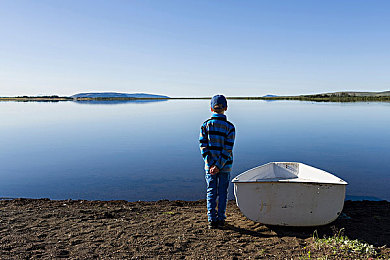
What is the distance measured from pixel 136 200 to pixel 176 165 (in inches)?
135

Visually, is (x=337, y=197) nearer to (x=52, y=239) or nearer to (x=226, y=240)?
(x=226, y=240)

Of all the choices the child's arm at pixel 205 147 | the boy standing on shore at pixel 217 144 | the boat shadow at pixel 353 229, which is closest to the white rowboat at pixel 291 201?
the boat shadow at pixel 353 229

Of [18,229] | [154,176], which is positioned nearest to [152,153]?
[154,176]

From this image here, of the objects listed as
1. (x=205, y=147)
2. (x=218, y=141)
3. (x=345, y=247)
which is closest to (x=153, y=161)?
(x=205, y=147)

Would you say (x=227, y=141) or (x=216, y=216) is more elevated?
(x=227, y=141)

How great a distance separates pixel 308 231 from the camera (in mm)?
4816

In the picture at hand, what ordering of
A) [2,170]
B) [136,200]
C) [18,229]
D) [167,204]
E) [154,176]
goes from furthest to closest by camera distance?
[2,170], [154,176], [136,200], [167,204], [18,229]

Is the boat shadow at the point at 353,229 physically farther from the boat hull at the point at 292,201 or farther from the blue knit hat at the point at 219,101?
the blue knit hat at the point at 219,101

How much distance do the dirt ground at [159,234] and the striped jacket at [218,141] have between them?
46.1 inches

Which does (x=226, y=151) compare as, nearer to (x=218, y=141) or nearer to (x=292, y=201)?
(x=218, y=141)

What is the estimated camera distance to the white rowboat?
4.66 metres

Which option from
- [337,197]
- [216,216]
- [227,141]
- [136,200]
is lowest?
[136,200]

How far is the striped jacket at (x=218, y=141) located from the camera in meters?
4.66

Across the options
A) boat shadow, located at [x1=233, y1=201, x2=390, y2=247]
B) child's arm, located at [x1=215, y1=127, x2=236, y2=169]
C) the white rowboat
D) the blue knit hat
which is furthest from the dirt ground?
the blue knit hat
